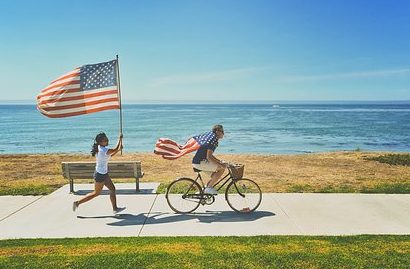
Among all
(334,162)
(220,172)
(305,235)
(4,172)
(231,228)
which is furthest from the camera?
(334,162)

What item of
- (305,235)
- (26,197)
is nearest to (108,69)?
(26,197)

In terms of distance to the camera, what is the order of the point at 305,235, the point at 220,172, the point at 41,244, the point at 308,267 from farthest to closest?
1. the point at 220,172
2. the point at 305,235
3. the point at 41,244
4. the point at 308,267

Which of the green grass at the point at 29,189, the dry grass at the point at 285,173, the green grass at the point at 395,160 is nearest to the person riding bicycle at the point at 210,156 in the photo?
the dry grass at the point at 285,173

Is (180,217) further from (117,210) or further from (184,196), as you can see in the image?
(117,210)

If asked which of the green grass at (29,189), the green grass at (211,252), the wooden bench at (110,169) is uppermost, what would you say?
the wooden bench at (110,169)

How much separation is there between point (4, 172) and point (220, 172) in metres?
10.5

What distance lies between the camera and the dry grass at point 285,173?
11797 mm

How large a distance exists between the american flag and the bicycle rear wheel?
2.50 meters

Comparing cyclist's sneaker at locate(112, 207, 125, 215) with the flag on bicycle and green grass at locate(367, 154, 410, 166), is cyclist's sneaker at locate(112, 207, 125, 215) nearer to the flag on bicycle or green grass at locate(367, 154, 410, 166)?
the flag on bicycle

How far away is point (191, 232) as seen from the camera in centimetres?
725

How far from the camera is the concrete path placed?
7.30 meters

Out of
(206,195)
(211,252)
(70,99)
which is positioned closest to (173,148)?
(206,195)

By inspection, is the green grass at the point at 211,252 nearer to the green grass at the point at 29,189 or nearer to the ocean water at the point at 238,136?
the green grass at the point at 29,189

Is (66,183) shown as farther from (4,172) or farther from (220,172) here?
(220,172)
